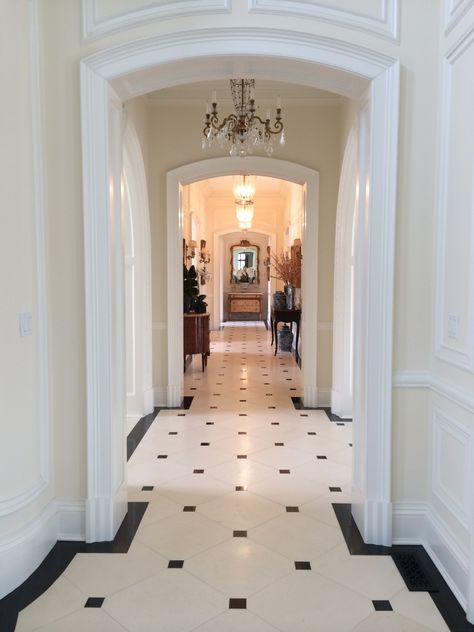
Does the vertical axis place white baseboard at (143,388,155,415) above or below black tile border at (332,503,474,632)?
above

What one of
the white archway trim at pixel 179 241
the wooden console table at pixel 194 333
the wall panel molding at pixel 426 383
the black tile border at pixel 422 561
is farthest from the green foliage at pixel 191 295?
the wall panel molding at pixel 426 383

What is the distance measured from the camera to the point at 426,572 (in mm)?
3260

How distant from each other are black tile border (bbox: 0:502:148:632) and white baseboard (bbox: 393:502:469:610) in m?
1.81

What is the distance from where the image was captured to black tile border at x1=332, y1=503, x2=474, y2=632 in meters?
2.82

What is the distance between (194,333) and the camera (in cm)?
930

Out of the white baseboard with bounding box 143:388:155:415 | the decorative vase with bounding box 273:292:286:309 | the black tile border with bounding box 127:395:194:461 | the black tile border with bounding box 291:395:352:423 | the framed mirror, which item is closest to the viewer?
the black tile border with bounding box 127:395:194:461

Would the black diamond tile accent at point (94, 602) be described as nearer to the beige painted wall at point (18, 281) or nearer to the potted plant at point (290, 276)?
the beige painted wall at point (18, 281)

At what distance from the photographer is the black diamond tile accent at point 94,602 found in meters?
2.93

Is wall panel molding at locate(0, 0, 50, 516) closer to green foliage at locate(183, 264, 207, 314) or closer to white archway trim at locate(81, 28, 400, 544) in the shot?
white archway trim at locate(81, 28, 400, 544)

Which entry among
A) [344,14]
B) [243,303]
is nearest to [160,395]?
[344,14]

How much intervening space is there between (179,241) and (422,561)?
497 cm

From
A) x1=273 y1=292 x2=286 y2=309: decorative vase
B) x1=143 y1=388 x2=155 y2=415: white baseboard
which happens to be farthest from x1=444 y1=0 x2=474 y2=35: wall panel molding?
x1=273 y1=292 x2=286 y2=309: decorative vase

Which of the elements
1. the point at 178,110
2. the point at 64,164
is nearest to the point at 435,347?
the point at 64,164

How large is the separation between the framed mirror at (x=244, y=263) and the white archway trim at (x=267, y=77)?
17.4m
